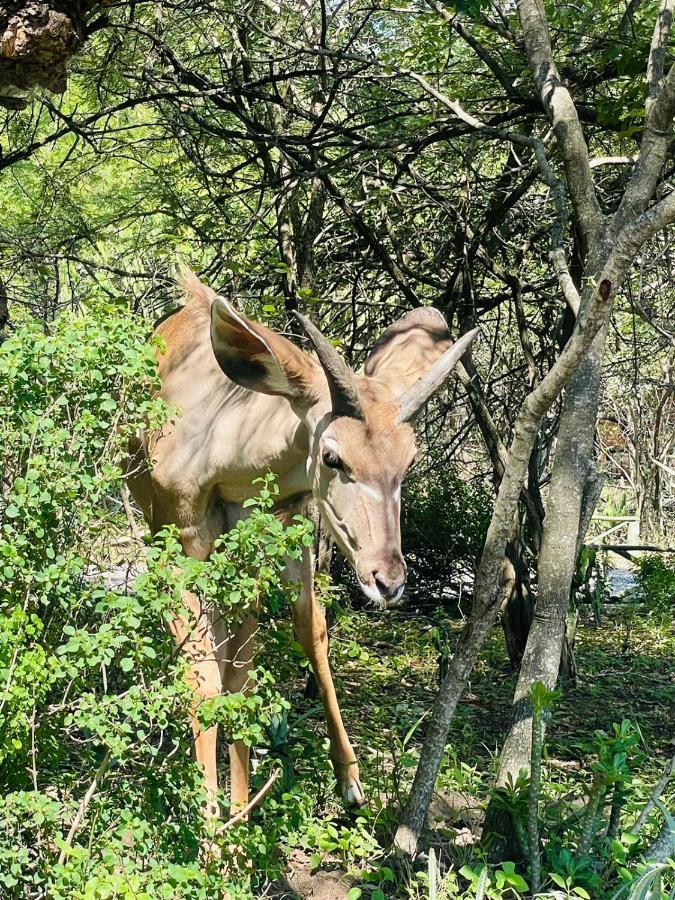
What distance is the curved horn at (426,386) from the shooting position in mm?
3977

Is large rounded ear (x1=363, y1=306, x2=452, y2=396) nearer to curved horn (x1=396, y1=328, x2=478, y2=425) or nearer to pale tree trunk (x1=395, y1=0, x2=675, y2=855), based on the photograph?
curved horn (x1=396, y1=328, x2=478, y2=425)

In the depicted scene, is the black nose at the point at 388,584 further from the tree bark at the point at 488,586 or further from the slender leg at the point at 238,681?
the slender leg at the point at 238,681

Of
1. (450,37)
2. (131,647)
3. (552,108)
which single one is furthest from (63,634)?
(450,37)

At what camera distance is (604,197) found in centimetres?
675

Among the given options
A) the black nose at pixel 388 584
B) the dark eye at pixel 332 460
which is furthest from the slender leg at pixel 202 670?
the dark eye at pixel 332 460

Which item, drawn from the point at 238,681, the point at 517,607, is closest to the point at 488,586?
the point at 238,681

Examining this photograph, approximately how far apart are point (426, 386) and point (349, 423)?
0.34m

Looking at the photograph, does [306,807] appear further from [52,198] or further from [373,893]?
[52,198]

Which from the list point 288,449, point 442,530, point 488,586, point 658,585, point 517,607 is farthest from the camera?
point 442,530

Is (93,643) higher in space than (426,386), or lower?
lower

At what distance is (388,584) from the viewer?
363 centimetres

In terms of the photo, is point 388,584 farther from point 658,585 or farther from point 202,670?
point 658,585

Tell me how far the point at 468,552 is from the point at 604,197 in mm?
3354

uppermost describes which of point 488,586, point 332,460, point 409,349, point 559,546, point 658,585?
point 409,349
